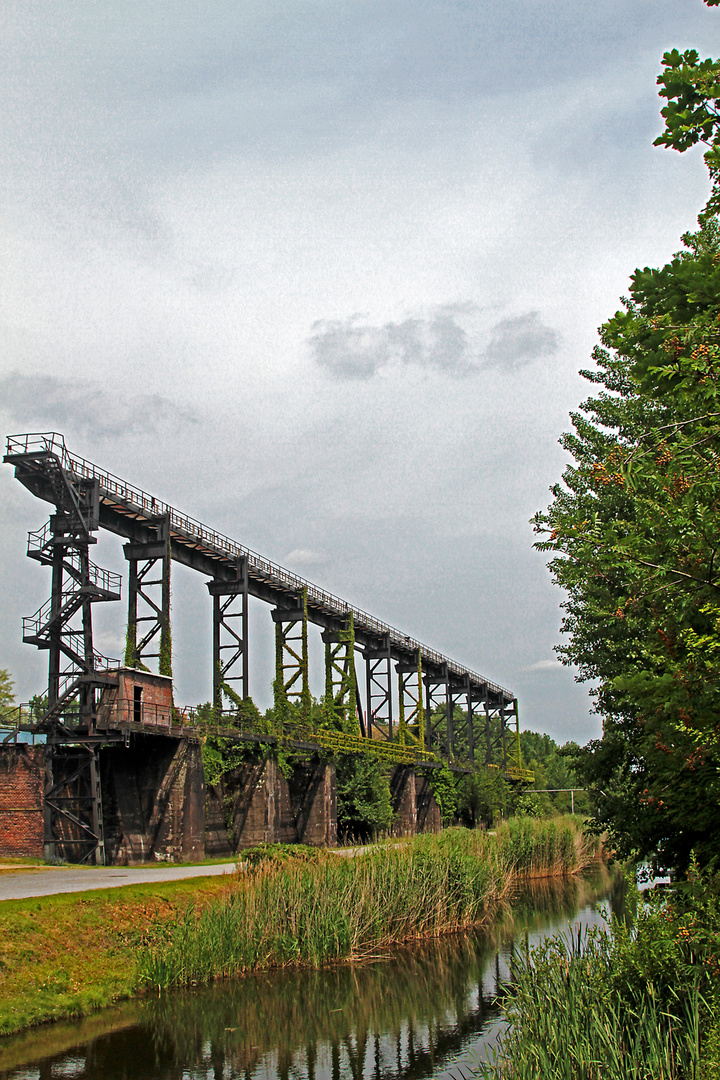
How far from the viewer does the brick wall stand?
30.2 meters

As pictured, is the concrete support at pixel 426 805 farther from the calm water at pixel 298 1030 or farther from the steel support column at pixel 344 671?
the calm water at pixel 298 1030

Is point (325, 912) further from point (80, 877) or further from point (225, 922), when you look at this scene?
point (80, 877)

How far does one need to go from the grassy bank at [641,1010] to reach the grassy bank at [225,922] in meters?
8.37

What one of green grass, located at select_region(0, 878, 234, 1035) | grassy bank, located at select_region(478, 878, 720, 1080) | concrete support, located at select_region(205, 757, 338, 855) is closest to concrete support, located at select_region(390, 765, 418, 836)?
concrete support, located at select_region(205, 757, 338, 855)

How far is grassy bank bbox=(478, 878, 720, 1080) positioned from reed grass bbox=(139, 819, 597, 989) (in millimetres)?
8533

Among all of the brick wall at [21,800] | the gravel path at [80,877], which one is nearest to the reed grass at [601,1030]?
the gravel path at [80,877]

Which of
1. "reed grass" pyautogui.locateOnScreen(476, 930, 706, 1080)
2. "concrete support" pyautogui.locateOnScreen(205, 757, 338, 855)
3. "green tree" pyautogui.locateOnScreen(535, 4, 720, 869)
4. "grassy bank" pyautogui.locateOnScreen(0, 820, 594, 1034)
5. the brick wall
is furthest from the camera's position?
"concrete support" pyautogui.locateOnScreen(205, 757, 338, 855)

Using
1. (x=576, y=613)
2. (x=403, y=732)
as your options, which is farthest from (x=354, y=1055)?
(x=403, y=732)

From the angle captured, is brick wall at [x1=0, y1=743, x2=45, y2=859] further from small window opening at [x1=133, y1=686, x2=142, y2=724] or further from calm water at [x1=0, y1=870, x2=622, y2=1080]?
calm water at [x1=0, y1=870, x2=622, y2=1080]

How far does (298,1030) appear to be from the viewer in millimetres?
13961

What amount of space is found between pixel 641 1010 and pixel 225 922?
34.5 feet

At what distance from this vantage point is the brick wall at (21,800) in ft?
99.2

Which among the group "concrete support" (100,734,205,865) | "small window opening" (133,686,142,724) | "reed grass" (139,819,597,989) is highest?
"small window opening" (133,686,142,724)

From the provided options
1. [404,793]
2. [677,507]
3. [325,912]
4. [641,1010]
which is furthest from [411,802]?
[677,507]
